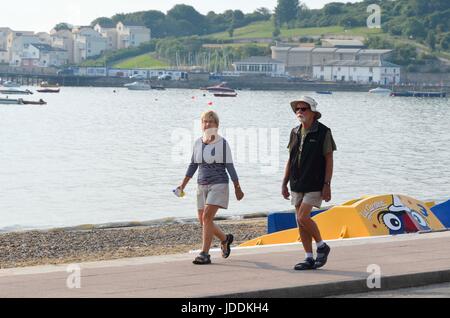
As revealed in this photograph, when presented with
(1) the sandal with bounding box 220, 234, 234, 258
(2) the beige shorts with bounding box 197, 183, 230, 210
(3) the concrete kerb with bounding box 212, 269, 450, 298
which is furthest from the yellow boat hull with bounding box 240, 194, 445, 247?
(3) the concrete kerb with bounding box 212, 269, 450, 298

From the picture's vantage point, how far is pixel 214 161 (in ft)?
41.5

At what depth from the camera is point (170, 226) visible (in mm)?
25891

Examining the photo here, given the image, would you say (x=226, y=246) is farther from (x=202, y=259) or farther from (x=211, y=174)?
(x=211, y=174)

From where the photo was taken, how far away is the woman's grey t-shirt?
41.4 feet

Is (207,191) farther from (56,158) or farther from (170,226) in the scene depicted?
(56,158)

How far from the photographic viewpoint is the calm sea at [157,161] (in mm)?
32875

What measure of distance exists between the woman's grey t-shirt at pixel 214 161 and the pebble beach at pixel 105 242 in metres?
5.64

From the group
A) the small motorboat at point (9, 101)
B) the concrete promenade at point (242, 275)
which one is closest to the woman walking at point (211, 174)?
the concrete promenade at point (242, 275)

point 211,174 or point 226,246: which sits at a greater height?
point 211,174

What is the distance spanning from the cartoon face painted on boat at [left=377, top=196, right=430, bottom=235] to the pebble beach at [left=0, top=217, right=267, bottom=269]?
3.97 m

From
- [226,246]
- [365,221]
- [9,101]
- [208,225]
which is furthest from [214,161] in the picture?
[9,101]

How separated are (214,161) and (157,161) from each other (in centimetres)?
4114
